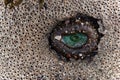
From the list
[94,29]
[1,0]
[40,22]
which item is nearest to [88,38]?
[94,29]

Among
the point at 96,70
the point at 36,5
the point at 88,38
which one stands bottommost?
the point at 96,70

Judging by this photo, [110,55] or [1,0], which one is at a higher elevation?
[1,0]

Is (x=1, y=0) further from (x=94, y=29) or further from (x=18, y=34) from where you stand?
(x=94, y=29)
